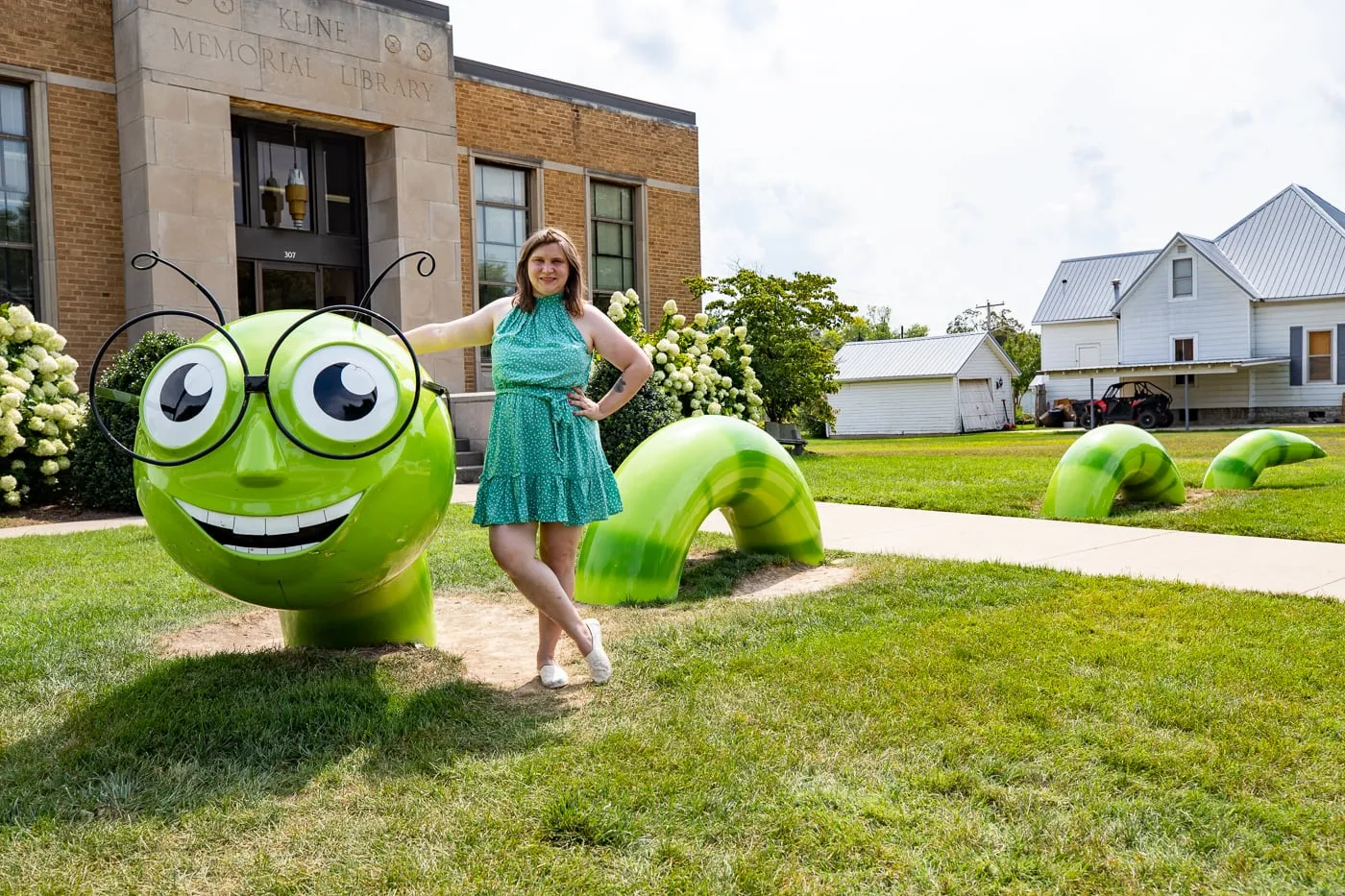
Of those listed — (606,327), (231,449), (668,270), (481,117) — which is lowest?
(231,449)

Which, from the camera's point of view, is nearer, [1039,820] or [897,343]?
[1039,820]

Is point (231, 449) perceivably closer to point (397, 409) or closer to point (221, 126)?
point (397, 409)

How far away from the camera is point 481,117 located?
55.6ft

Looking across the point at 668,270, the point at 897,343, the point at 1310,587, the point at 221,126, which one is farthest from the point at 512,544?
the point at 897,343

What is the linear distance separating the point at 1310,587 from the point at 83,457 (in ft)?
34.9

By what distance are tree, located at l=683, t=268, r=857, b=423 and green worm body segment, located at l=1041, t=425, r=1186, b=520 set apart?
32.8 feet

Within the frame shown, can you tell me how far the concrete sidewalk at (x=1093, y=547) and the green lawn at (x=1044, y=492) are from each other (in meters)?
0.45

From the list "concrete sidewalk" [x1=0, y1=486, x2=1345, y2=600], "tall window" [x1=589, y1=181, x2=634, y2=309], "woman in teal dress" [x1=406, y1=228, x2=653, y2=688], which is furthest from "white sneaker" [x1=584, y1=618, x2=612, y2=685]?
"tall window" [x1=589, y1=181, x2=634, y2=309]

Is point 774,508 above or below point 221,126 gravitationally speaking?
below

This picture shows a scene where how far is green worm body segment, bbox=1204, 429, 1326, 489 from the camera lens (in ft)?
37.0

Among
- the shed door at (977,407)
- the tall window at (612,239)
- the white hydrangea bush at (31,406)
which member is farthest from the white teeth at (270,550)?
the shed door at (977,407)

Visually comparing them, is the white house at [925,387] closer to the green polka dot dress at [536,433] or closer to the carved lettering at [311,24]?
the carved lettering at [311,24]

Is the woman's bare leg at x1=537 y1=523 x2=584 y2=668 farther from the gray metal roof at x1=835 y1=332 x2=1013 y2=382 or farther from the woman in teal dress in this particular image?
the gray metal roof at x1=835 y1=332 x2=1013 y2=382

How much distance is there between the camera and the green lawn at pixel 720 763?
8.71 ft
